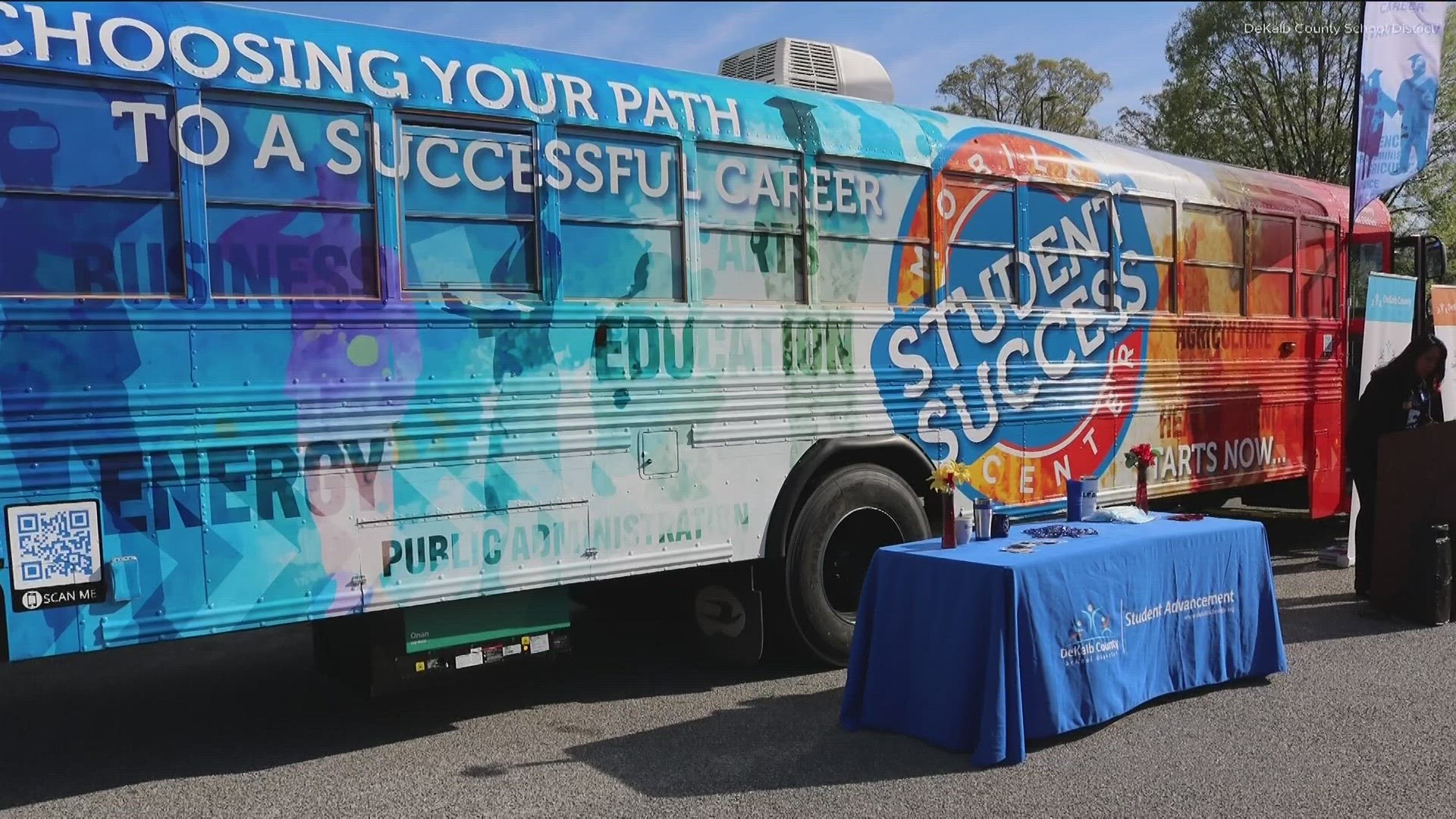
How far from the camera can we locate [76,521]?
3.94 meters

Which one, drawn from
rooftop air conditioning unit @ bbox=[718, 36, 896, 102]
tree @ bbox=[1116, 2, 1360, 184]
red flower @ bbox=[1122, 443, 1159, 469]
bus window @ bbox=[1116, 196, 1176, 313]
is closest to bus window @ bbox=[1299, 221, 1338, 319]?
bus window @ bbox=[1116, 196, 1176, 313]

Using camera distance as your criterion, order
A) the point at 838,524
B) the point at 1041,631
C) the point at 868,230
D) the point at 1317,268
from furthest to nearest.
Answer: the point at 1317,268 → the point at 868,230 → the point at 838,524 → the point at 1041,631

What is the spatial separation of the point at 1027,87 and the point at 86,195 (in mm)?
44350

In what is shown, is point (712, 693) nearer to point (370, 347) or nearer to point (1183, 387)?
point (370, 347)

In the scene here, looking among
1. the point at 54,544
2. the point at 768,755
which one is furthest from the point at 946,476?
the point at 54,544

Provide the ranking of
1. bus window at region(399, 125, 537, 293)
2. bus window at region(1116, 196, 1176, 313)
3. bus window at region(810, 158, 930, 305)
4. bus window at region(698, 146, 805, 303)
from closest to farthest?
1. bus window at region(399, 125, 537, 293)
2. bus window at region(698, 146, 805, 303)
3. bus window at region(810, 158, 930, 305)
4. bus window at region(1116, 196, 1176, 313)

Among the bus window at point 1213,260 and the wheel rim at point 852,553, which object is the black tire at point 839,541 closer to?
the wheel rim at point 852,553

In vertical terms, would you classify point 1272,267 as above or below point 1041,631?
above

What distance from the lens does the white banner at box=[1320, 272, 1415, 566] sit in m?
8.64

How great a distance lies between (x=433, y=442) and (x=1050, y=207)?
406cm

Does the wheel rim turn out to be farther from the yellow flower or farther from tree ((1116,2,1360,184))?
tree ((1116,2,1360,184))

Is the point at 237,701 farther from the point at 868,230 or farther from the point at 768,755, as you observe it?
the point at 868,230

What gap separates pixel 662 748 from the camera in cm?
483

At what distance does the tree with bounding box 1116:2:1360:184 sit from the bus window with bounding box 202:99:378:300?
27.6 meters
